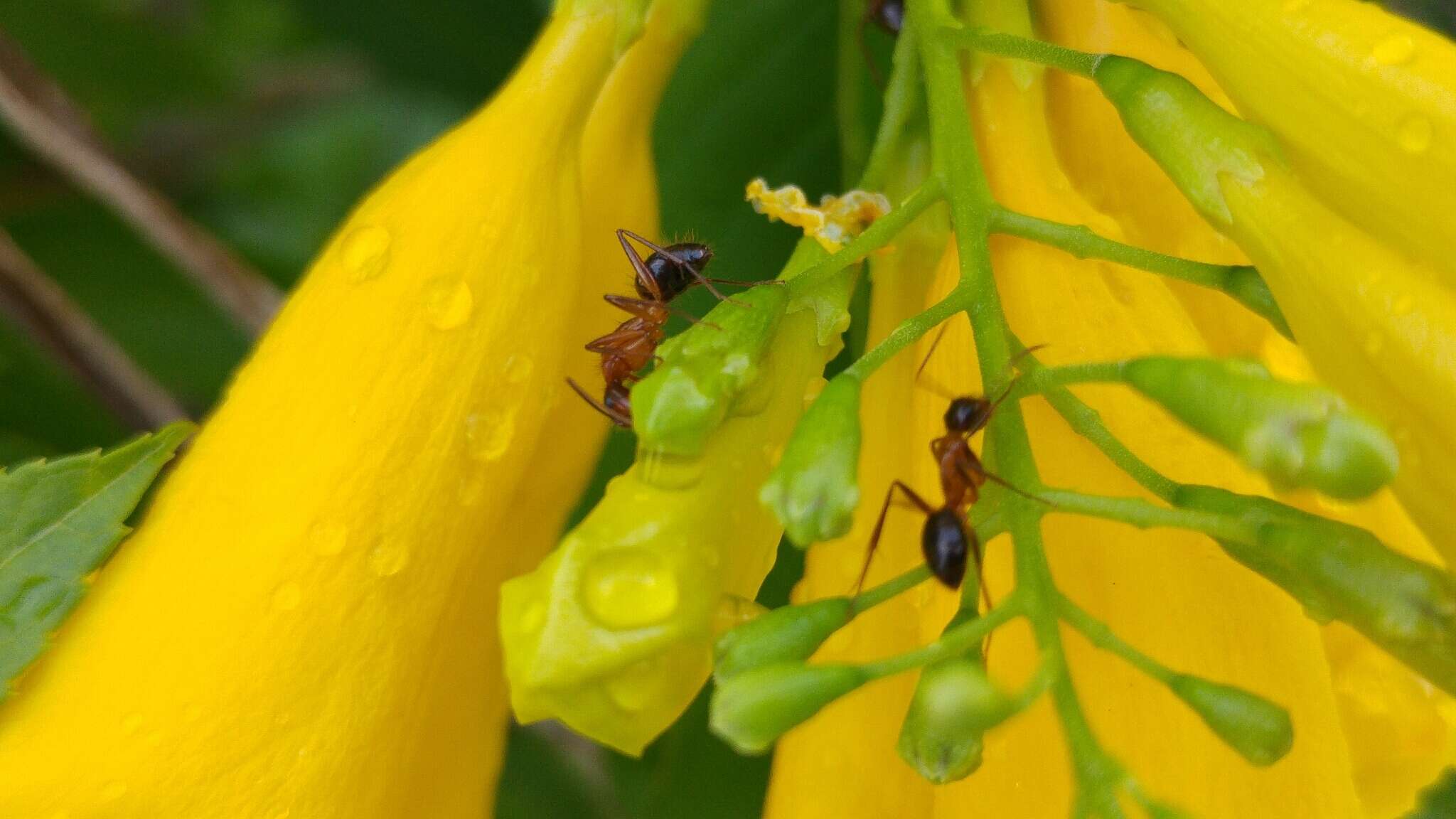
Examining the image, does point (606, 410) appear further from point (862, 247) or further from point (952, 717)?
point (952, 717)

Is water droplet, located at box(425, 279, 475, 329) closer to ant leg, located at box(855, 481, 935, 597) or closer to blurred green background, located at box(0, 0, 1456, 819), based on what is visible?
ant leg, located at box(855, 481, 935, 597)

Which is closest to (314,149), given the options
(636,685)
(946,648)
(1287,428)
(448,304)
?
(448,304)

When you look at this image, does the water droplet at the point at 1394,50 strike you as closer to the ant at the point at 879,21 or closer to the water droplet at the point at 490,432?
the ant at the point at 879,21

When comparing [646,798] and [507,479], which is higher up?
[507,479]

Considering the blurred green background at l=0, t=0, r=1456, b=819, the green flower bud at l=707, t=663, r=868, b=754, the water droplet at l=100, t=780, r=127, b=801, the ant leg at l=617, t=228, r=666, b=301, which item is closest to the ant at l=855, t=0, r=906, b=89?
the blurred green background at l=0, t=0, r=1456, b=819

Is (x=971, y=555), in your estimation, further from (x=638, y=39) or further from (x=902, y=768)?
(x=638, y=39)

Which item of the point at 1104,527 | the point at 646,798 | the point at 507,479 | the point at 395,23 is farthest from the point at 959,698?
the point at 395,23
